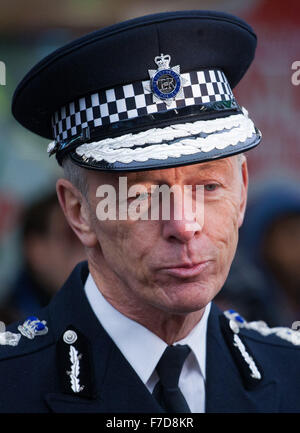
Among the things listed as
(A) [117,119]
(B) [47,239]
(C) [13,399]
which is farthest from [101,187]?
(B) [47,239]

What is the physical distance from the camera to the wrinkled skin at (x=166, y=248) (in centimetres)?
220

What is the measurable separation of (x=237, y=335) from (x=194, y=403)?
0.42m

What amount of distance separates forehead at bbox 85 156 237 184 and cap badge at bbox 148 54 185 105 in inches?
9.0

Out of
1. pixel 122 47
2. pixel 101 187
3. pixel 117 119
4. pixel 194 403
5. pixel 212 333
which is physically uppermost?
pixel 122 47

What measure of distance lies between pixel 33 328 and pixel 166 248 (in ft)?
2.19

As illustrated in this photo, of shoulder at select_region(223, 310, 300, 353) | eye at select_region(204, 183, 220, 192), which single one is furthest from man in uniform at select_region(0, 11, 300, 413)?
shoulder at select_region(223, 310, 300, 353)

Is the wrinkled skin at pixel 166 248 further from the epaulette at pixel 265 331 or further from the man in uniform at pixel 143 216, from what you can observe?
the epaulette at pixel 265 331

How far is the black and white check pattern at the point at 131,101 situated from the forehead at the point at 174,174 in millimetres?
174

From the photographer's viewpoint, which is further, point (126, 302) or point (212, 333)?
point (212, 333)

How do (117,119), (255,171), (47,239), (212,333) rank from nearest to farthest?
(117,119) → (212,333) → (47,239) → (255,171)

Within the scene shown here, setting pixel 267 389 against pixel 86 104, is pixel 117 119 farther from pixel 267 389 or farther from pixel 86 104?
pixel 267 389

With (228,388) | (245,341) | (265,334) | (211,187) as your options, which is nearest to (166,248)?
(211,187)

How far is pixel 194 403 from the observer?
244cm

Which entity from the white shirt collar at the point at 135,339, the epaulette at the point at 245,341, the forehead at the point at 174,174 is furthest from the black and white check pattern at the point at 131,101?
the epaulette at the point at 245,341
